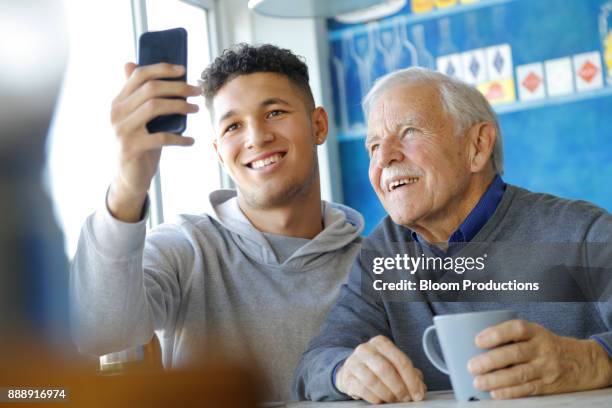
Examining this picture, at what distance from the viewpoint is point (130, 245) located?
3.34ft

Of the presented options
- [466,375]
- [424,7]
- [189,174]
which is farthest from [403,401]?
[424,7]

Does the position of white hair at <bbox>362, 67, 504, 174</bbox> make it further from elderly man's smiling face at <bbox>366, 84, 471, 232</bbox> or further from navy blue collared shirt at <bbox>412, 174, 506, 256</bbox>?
navy blue collared shirt at <bbox>412, 174, 506, 256</bbox>

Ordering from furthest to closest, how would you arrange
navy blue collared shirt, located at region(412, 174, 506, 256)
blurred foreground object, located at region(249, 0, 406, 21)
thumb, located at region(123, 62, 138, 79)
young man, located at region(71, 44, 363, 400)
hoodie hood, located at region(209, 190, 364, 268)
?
blurred foreground object, located at region(249, 0, 406, 21)
hoodie hood, located at region(209, 190, 364, 268)
navy blue collared shirt, located at region(412, 174, 506, 256)
young man, located at region(71, 44, 363, 400)
thumb, located at region(123, 62, 138, 79)

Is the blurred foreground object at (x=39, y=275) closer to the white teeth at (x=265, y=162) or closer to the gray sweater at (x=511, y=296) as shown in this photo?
the gray sweater at (x=511, y=296)

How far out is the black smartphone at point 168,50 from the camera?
0.86 metres

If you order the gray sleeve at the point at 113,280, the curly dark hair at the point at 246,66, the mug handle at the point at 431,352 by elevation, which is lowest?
the mug handle at the point at 431,352

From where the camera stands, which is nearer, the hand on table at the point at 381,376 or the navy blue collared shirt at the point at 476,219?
the hand on table at the point at 381,376

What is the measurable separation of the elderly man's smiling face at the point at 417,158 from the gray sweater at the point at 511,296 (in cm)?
8

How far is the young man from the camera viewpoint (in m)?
1.10

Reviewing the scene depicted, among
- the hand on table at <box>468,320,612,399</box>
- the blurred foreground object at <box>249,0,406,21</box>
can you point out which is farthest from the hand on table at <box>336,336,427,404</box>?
the blurred foreground object at <box>249,0,406,21</box>

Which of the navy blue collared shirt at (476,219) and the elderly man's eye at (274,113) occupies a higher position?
the elderly man's eye at (274,113)

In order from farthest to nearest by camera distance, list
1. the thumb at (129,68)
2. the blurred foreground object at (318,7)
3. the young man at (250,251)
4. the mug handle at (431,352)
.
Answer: the blurred foreground object at (318,7) → the young man at (250,251) → the thumb at (129,68) → the mug handle at (431,352)

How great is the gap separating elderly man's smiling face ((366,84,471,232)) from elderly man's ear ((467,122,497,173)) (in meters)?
0.01

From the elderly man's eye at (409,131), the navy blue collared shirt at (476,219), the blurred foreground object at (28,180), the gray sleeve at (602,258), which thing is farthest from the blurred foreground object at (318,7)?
the blurred foreground object at (28,180)
